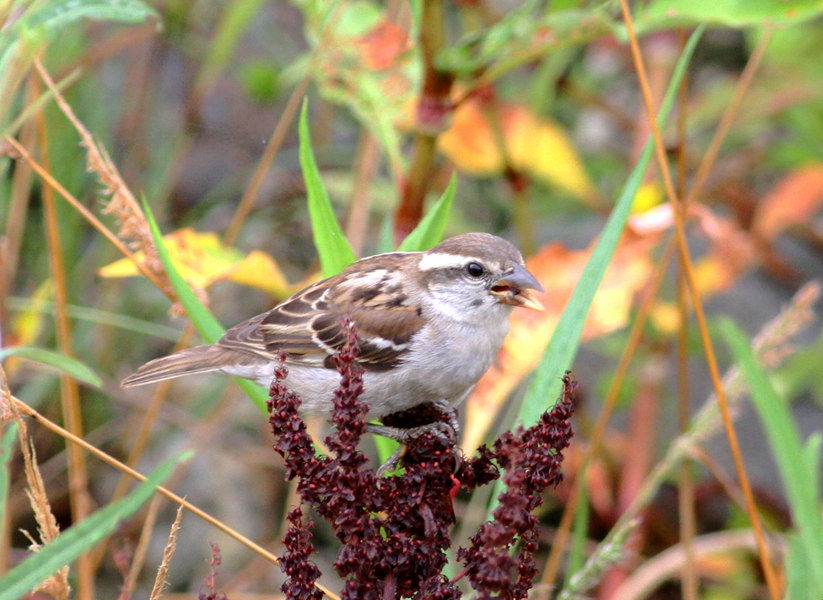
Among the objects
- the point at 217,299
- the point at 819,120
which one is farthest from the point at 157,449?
the point at 819,120

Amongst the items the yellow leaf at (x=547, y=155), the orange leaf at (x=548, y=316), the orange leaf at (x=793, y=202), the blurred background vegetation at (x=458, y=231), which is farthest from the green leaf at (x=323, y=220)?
the orange leaf at (x=793, y=202)

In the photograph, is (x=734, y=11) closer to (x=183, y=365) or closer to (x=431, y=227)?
(x=431, y=227)

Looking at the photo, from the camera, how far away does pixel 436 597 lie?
5.41 ft

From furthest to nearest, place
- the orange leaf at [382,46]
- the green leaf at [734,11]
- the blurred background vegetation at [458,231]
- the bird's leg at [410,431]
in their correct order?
the orange leaf at [382,46], the blurred background vegetation at [458,231], the green leaf at [734,11], the bird's leg at [410,431]

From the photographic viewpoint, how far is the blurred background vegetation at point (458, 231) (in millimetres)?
2504

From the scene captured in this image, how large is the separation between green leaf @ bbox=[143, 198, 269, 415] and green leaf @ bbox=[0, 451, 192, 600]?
53 centimetres

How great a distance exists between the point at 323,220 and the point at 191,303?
0.43m

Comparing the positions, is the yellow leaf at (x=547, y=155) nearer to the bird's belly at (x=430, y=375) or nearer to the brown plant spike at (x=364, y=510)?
the bird's belly at (x=430, y=375)

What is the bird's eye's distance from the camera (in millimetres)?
2486

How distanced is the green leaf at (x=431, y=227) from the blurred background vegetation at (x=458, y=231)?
0.10 feet

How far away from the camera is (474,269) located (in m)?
2.49

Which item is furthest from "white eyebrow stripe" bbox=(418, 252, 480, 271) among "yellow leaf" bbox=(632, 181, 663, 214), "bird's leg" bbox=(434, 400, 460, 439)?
"yellow leaf" bbox=(632, 181, 663, 214)

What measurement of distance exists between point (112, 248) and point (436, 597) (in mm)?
2786

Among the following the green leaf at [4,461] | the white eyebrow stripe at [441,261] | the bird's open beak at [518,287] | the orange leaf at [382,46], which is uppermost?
the orange leaf at [382,46]
